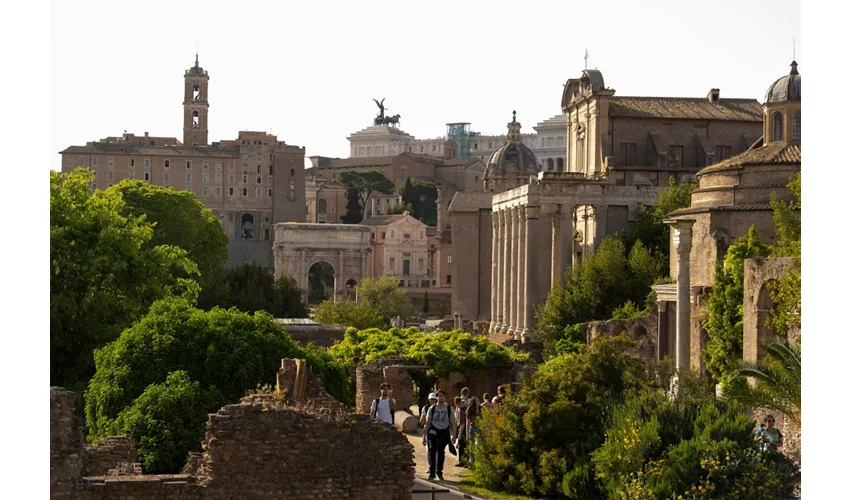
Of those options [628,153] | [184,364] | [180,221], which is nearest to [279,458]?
[184,364]

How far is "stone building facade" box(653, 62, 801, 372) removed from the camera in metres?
34.4

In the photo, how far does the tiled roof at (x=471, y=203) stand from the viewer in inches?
3076

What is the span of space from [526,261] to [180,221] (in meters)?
12.5

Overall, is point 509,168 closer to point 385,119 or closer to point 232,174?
point 232,174

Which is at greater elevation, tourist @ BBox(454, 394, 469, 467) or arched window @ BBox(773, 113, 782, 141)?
arched window @ BBox(773, 113, 782, 141)

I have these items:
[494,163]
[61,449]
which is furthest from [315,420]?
[494,163]

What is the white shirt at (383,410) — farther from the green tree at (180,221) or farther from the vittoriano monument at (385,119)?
the vittoriano monument at (385,119)

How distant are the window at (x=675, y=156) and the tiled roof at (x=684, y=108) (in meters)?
1.28

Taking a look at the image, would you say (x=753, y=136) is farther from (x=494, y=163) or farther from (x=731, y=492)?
(x=731, y=492)

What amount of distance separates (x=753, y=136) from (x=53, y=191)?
39224 mm

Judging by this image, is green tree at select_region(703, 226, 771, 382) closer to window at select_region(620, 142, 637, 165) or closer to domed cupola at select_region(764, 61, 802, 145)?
domed cupola at select_region(764, 61, 802, 145)

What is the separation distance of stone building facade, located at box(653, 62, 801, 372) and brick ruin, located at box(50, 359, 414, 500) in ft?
60.1

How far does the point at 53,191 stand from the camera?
31.1 metres

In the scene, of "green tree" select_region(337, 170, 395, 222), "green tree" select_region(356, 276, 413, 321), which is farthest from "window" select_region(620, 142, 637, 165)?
"green tree" select_region(337, 170, 395, 222)
